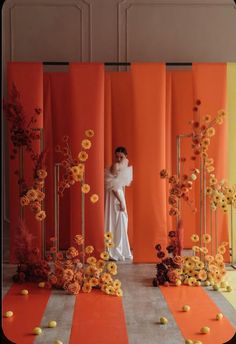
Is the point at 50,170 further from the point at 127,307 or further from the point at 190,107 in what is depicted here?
the point at 127,307

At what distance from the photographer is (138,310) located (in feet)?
14.4

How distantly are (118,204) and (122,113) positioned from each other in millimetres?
1277

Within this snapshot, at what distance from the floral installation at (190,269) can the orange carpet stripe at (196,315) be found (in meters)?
0.13

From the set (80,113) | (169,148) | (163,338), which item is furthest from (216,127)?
(163,338)

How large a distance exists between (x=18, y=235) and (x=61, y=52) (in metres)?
3.08

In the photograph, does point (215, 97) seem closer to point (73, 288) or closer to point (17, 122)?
point (17, 122)

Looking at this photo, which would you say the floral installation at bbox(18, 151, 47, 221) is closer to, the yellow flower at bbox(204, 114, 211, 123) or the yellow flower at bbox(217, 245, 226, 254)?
the yellow flower at bbox(204, 114, 211, 123)

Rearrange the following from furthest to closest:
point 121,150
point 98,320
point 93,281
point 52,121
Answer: point 52,121, point 121,150, point 93,281, point 98,320

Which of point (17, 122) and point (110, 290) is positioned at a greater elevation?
point (17, 122)

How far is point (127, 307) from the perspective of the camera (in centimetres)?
447

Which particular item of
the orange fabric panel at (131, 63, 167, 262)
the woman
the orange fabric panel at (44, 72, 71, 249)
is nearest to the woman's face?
the woman

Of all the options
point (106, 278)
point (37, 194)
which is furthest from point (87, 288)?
point (37, 194)

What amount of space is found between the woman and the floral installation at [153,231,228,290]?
3.77 feet

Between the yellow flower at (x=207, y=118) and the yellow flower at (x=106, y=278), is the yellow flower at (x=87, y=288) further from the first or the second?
the yellow flower at (x=207, y=118)
